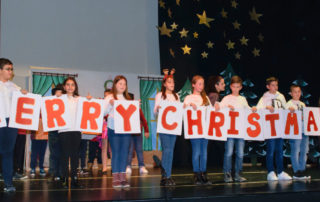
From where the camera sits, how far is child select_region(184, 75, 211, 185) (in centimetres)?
470

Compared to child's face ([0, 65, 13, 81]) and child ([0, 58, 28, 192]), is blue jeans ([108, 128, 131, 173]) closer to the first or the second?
child ([0, 58, 28, 192])

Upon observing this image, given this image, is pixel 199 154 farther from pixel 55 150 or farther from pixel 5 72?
pixel 5 72

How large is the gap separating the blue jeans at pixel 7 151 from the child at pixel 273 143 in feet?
10.4

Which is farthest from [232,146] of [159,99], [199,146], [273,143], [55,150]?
[55,150]

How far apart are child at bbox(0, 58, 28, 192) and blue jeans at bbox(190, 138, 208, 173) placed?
6.79 ft

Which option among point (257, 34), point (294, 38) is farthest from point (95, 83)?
point (294, 38)

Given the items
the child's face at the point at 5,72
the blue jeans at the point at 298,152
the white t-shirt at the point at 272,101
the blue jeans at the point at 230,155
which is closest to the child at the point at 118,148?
the child's face at the point at 5,72

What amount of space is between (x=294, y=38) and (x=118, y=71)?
425 centimetres

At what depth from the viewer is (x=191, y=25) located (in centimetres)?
911

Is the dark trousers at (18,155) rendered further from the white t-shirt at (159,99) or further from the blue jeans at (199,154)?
the blue jeans at (199,154)

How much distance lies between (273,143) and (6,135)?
3.37 m

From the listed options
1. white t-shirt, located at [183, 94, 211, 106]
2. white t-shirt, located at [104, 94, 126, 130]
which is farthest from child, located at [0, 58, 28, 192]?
white t-shirt, located at [183, 94, 211, 106]

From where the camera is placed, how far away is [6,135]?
4.12 meters

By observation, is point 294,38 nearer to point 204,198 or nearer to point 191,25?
point 191,25
